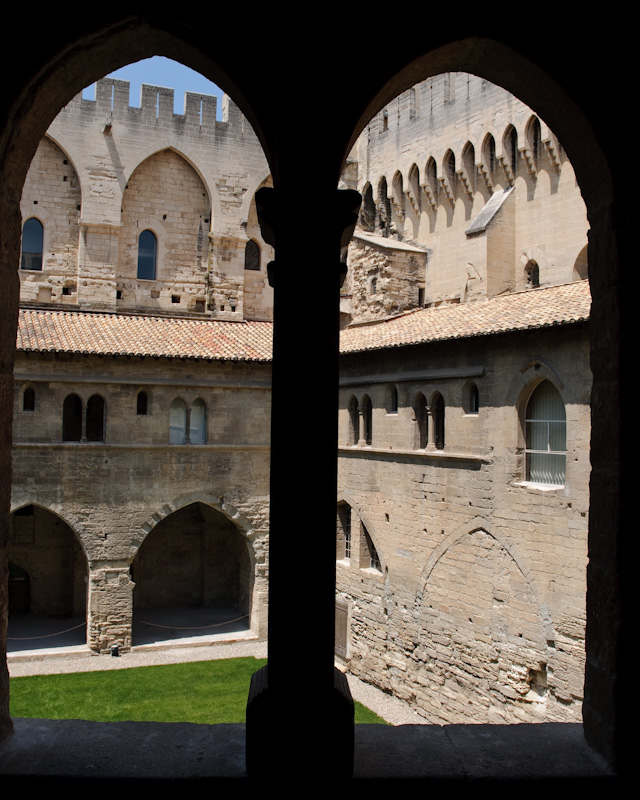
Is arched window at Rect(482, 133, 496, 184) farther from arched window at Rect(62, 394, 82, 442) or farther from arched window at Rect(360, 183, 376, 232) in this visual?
arched window at Rect(62, 394, 82, 442)

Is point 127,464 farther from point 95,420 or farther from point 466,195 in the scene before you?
point 466,195

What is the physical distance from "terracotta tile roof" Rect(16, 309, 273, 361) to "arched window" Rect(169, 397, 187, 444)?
1.44 m

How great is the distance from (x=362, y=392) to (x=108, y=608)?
A: 26.0ft

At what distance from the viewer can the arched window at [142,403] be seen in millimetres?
18328

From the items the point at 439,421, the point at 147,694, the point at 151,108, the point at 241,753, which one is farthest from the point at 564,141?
the point at 151,108

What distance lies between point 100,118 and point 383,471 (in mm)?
13088

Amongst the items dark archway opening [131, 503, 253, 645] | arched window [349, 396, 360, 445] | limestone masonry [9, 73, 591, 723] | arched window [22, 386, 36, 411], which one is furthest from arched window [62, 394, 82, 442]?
arched window [349, 396, 360, 445]

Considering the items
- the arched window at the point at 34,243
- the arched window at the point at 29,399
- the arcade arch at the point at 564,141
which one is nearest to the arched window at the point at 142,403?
the arched window at the point at 29,399

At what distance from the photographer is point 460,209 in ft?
68.2

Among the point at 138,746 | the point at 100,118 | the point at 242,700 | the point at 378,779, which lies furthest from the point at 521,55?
the point at 100,118

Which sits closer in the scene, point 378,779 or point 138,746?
point 378,779

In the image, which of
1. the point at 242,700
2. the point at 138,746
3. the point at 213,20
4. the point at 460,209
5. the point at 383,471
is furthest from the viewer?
the point at 460,209

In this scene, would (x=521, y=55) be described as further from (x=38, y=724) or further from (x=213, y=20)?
(x=38, y=724)

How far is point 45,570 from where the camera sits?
66.6 feet
